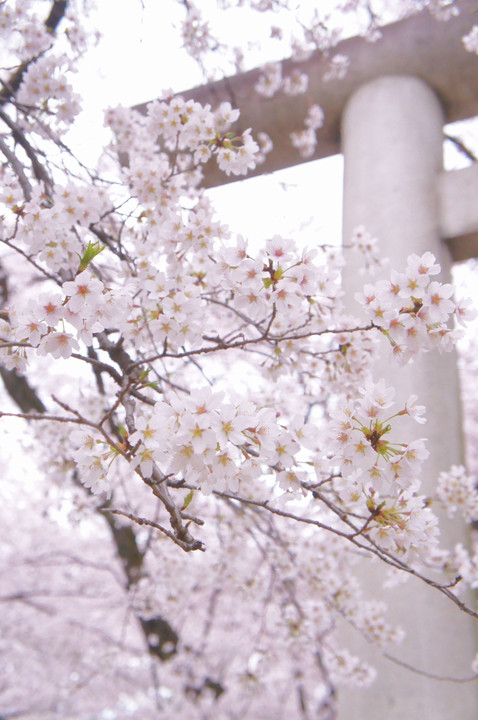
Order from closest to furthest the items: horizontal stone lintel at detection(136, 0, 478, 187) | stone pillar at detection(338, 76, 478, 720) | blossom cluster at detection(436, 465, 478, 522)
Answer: blossom cluster at detection(436, 465, 478, 522) → stone pillar at detection(338, 76, 478, 720) → horizontal stone lintel at detection(136, 0, 478, 187)

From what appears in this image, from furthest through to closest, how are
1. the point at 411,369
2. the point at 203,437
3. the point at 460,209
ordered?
the point at 460,209 < the point at 411,369 < the point at 203,437

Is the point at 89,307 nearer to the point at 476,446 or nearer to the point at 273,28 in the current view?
the point at 273,28

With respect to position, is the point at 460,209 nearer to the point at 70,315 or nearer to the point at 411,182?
the point at 411,182

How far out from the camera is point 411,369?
126 inches

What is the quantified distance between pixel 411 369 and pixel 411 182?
1291 mm

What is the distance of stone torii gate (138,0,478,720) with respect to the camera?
2777mm

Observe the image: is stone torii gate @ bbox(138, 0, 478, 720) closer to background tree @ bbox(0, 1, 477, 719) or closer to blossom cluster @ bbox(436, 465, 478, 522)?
background tree @ bbox(0, 1, 477, 719)

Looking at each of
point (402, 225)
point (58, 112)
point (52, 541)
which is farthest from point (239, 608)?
point (58, 112)

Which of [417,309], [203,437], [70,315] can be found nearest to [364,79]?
[417,309]

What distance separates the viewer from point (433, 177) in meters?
3.73

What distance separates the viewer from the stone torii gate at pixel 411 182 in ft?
9.11

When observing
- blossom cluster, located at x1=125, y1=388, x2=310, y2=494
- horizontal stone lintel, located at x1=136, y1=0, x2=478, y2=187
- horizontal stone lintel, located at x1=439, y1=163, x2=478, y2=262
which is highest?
horizontal stone lintel, located at x1=136, y1=0, x2=478, y2=187

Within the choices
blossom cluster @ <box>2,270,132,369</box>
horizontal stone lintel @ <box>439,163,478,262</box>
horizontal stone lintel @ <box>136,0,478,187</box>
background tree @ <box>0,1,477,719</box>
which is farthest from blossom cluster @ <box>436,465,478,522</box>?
horizontal stone lintel @ <box>136,0,478,187</box>

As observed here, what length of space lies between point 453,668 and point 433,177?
9.54ft
